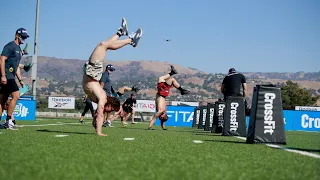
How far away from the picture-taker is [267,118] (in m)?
9.32

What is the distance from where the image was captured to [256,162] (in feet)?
17.9

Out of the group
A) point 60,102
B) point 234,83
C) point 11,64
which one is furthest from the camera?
point 60,102

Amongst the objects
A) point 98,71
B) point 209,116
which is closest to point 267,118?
point 98,71

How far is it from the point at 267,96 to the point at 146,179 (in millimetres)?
5843

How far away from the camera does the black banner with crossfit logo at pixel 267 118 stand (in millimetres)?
9266

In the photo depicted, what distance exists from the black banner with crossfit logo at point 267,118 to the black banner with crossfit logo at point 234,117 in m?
3.98

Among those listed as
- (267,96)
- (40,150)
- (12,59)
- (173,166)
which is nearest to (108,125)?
(12,59)

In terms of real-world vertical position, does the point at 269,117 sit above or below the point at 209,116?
above

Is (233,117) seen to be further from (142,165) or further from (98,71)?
(142,165)

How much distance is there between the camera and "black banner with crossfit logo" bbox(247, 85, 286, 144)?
9266 mm

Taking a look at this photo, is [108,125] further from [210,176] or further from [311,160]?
[210,176]

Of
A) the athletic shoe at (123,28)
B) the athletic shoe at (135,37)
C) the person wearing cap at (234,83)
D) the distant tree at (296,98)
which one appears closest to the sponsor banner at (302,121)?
the person wearing cap at (234,83)

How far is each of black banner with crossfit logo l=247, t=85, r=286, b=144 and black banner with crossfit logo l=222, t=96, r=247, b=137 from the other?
3.98 meters

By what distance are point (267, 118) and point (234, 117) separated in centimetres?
422
